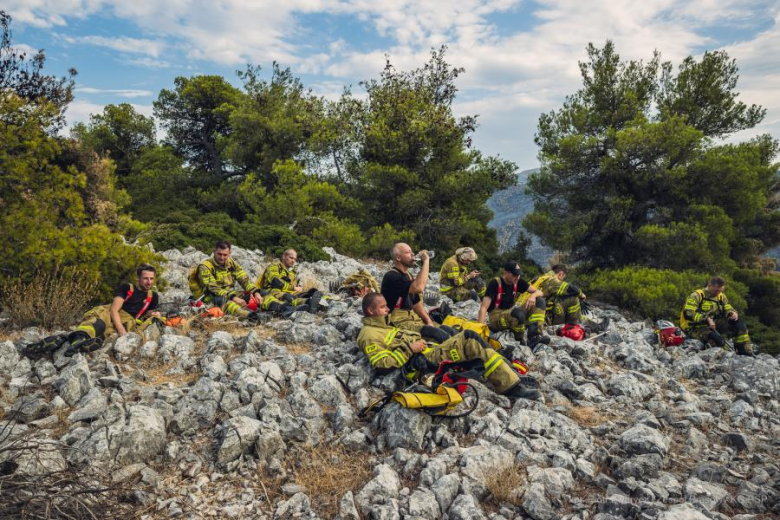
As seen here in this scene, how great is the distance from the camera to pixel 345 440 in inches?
164

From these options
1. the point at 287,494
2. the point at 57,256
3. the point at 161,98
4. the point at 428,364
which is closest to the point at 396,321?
the point at 428,364

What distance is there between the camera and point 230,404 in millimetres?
4504

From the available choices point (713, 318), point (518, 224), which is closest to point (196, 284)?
point (713, 318)

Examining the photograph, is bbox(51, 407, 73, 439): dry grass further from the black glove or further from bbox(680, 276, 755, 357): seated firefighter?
bbox(680, 276, 755, 357): seated firefighter

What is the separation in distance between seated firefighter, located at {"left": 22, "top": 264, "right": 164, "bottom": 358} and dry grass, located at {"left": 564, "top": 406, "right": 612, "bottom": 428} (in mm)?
5132

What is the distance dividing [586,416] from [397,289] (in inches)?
99.0

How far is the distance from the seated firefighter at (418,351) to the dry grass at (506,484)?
1120 mm

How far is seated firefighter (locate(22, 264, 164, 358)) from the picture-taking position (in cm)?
525

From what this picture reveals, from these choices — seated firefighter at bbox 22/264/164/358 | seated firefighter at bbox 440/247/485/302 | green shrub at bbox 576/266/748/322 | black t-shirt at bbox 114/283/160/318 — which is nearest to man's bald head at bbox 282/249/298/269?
seated firefighter at bbox 22/264/164/358

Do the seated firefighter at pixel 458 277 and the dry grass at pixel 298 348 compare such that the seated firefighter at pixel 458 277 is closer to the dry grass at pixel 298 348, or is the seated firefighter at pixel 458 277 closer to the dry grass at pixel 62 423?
the dry grass at pixel 298 348

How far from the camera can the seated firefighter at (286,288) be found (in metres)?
7.65

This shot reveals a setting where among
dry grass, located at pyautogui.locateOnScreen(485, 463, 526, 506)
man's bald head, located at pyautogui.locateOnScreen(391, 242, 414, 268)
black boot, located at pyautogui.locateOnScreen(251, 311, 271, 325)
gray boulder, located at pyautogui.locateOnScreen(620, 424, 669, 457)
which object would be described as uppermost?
man's bald head, located at pyautogui.locateOnScreen(391, 242, 414, 268)

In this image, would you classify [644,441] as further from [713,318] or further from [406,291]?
[713,318]

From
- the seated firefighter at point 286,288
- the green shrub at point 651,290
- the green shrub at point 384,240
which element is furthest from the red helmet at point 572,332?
the green shrub at point 384,240
